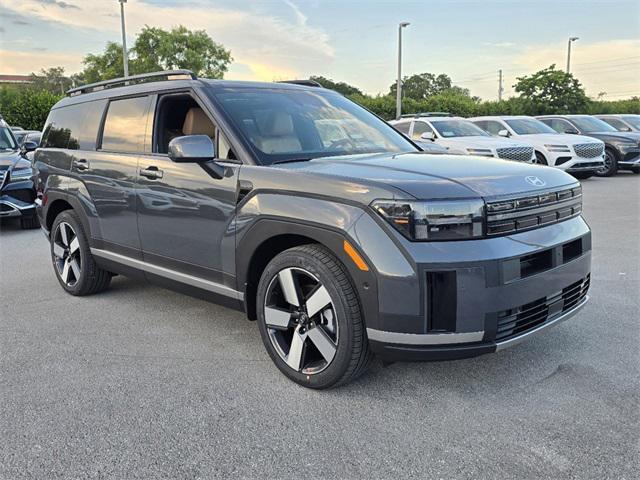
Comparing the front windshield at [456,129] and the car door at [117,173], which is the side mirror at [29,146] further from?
the front windshield at [456,129]

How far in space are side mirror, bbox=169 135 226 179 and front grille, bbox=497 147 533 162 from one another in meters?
10.2

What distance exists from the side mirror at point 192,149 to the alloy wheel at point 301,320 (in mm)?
896

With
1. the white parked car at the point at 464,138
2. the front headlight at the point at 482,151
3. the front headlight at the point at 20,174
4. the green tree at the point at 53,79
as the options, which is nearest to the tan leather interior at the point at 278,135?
the front headlight at the point at 20,174

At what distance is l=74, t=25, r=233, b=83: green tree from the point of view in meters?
53.7

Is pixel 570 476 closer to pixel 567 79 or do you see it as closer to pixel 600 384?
pixel 600 384

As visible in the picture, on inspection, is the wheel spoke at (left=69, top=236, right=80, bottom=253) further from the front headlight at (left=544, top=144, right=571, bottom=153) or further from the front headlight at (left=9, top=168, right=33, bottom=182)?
the front headlight at (left=544, top=144, right=571, bottom=153)

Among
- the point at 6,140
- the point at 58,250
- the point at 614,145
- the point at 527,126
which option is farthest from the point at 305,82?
the point at 614,145

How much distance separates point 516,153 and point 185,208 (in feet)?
35.3

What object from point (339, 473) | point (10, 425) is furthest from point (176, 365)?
point (339, 473)

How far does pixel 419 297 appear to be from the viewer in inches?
109

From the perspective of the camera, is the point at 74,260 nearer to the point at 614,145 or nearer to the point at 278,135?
the point at 278,135

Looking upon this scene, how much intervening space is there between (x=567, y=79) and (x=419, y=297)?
31.5m

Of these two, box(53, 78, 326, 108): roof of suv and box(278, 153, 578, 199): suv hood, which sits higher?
box(53, 78, 326, 108): roof of suv

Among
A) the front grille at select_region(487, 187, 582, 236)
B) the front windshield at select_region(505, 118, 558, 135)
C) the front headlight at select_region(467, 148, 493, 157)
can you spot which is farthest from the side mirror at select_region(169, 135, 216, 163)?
the front windshield at select_region(505, 118, 558, 135)
